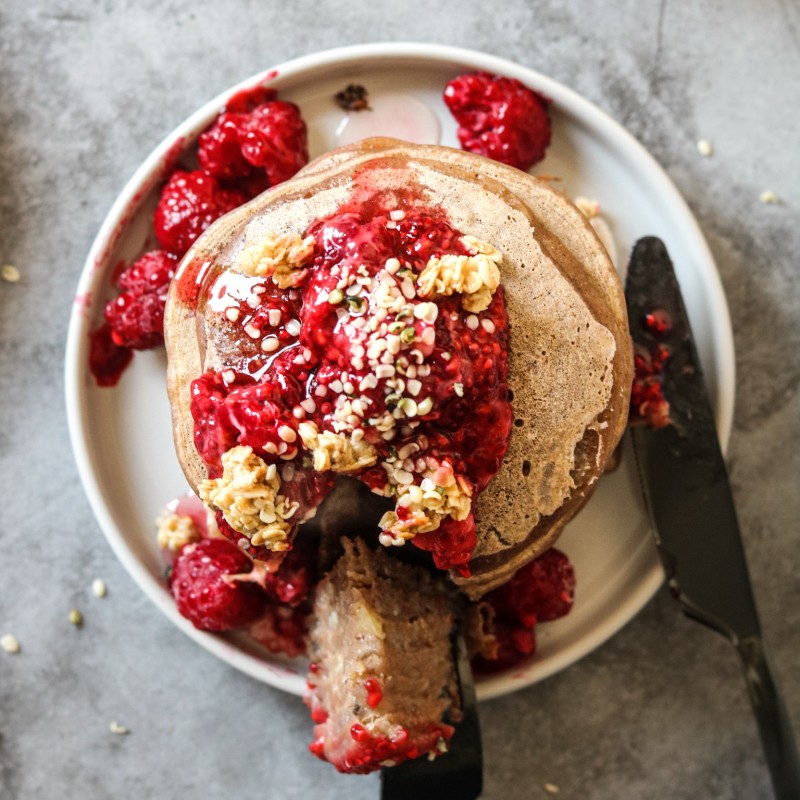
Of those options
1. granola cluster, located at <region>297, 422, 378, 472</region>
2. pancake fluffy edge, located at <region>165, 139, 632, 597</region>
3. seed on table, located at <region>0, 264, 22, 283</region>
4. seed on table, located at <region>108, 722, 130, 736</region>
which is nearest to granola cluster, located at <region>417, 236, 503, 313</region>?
pancake fluffy edge, located at <region>165, 139, 632, 597</region>

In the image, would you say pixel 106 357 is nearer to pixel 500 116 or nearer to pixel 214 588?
pixel 214 588

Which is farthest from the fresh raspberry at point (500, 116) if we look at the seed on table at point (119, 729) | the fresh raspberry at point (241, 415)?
the seed on table at point (119, 729)

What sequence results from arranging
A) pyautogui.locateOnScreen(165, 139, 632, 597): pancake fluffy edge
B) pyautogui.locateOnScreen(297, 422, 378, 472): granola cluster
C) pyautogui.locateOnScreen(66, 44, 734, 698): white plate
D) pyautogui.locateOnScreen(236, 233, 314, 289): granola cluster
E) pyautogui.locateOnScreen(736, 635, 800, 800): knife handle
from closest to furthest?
pyautogui.locateOnScreen(297, 422, 378, 472): granola cluster, pyautogui.locateOnScreen(236, 233, 314, 289): granola cluster, pyautogui.locateOnScreen(165, 139, 632, 597): pancake fluffy edge, pyautogui.locateOnScreen(736, 635, 800, 800): knife handle, pyautogui.locateOnScreen(66, 44, 734, 698): white plate

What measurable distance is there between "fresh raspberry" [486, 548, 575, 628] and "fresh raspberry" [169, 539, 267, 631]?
0.67 metres

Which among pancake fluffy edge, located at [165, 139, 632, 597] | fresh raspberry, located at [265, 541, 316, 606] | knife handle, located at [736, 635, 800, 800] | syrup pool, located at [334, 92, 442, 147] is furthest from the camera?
syrup pool, located at [334, 92, 442, 147]

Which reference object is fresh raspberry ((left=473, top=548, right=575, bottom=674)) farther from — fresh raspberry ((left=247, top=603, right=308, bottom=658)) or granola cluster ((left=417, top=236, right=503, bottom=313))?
granola cluster ((left=417, top=236, right=503, bottom=313))

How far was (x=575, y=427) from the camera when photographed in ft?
6.15

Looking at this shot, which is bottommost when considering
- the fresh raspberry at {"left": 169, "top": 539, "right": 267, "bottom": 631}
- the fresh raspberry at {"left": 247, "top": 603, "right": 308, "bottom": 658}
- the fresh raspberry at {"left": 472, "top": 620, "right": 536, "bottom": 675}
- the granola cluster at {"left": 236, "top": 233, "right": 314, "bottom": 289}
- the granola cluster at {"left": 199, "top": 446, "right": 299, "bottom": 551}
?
the fresh raspberry at {"left": 247, "top": 603, "right": 308, "bottom": 658}

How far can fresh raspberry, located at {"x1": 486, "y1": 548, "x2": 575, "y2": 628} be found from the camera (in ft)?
7.45

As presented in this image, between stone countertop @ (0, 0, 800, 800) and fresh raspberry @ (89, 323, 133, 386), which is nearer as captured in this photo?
fresh raspberry @ (89, 323, 133, 386)

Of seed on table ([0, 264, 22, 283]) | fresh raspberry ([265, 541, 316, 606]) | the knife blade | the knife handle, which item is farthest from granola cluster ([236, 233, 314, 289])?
the knife handle

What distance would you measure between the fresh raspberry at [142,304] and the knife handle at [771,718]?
1.76 meters

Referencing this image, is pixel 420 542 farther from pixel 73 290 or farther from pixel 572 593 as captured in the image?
pixel 73 290

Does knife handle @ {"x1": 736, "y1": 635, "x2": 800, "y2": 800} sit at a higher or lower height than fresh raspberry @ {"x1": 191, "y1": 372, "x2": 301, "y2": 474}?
lower
